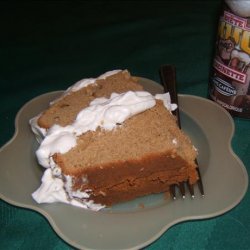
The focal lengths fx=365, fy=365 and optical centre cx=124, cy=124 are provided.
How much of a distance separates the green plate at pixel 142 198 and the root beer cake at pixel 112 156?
4 cm

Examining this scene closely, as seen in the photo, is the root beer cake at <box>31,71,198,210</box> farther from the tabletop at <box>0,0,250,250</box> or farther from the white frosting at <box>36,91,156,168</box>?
the tabletop at <box>0,0,250,250</box>

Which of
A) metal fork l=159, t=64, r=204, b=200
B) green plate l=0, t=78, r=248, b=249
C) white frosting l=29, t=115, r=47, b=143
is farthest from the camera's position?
white frosting l=29, t=115, r=47, b=143

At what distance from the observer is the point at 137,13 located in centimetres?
183

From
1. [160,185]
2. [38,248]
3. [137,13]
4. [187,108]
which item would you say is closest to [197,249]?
[160,185]

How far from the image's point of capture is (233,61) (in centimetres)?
100

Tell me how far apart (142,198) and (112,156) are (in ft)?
0.46

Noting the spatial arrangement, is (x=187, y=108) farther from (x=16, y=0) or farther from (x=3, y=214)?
(x=16, y=0)

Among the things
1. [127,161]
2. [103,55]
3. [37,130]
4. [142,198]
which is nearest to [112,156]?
[127,161]

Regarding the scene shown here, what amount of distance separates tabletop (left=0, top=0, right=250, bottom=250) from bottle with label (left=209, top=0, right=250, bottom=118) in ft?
0.26

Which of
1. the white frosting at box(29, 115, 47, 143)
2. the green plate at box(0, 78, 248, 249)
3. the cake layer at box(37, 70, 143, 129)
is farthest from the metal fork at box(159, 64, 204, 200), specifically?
the white frosting at box(29, 115, 47, 143)

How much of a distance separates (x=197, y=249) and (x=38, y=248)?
13.5 inches

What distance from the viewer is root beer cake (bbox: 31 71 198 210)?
846mm

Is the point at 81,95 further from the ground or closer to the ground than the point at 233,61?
closer to the ground

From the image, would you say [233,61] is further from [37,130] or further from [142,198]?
[37,130]
